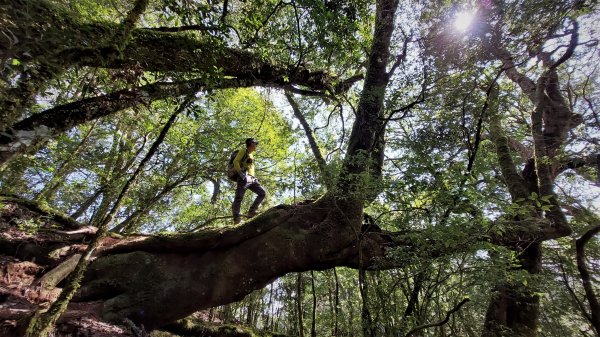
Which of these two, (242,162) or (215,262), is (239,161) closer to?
(242,162)

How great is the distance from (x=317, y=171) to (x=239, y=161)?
199cm

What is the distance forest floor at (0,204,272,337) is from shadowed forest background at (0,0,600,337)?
0.10 feet

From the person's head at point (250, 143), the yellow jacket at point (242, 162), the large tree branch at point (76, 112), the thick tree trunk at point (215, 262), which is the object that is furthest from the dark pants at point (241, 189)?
the large tree branch at point (76, 112)

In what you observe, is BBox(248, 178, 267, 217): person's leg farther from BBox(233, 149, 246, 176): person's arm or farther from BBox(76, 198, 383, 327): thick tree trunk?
BBox(76, 198, 383, 327): thick tree trunk

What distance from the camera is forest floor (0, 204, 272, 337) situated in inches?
152

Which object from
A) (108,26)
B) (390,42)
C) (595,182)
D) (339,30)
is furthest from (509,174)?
(108,26)

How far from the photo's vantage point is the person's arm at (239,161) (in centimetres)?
699

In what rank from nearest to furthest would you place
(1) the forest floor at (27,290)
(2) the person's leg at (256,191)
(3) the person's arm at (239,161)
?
(1) the forest floor at (27,290) → (3) the person's arm at (239,161) → (2) the person's leg at (256,191)

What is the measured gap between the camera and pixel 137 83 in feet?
14.7

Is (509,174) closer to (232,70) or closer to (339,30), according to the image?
(339,30)

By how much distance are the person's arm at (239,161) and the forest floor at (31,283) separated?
338cm

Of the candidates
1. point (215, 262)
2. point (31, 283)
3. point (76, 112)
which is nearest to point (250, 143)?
point (215, 262)

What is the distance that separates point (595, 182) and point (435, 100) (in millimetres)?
6417

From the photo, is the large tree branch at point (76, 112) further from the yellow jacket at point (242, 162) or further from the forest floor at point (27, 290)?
the yellow jacket at point (242, 162)
